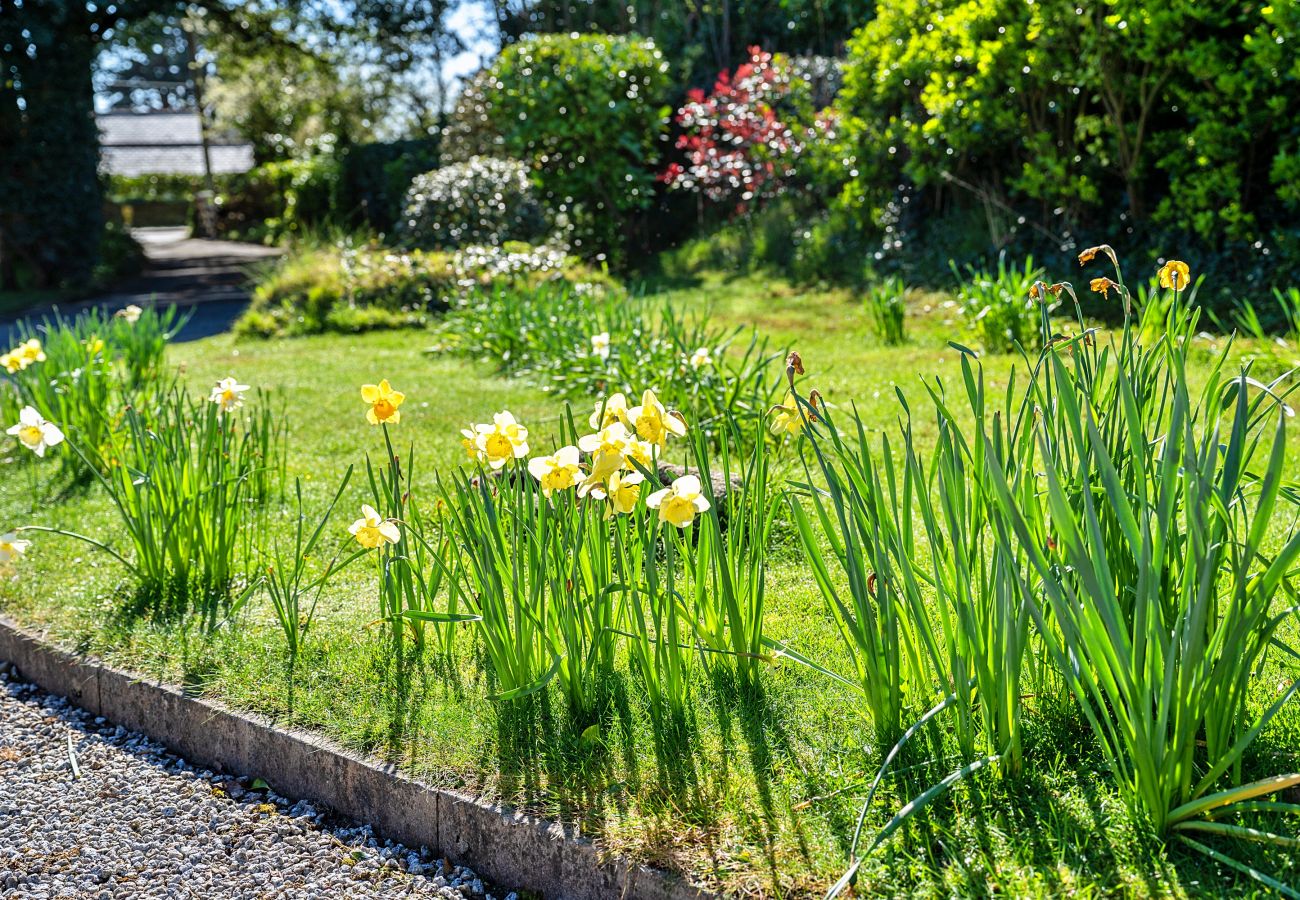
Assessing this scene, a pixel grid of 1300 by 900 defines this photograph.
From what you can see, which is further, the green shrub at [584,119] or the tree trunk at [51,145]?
the tree trunk at [51,145]

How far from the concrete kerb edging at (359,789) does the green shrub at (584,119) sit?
32.9ft

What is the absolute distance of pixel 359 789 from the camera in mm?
2434

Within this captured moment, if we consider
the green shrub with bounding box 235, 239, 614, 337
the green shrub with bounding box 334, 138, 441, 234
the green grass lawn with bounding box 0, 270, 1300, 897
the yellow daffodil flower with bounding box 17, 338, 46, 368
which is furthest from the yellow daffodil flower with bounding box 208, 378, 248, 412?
the green shrub with bounding box 334, 138, 441, 234

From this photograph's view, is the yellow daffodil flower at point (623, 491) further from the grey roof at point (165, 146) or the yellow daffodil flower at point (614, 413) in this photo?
the grey roof at point (165, 146)

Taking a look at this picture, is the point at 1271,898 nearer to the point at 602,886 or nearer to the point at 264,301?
the point at 602,886

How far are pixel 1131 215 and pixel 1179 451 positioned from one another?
24.5 feet

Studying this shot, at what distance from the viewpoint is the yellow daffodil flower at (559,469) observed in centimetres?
224

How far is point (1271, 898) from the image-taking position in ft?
5.55

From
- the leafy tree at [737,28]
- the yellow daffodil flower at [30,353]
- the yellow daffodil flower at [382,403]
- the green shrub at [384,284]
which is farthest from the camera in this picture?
the leafy tree at [737,28]

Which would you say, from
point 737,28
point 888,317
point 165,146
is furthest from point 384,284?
point 165,146

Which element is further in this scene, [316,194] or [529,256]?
[316,194]

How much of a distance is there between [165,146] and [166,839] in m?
40.1

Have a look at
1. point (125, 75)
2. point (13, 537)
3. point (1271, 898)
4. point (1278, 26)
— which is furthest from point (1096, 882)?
point (125, 75)

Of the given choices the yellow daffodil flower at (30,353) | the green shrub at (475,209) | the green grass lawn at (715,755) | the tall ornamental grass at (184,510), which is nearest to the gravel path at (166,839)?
the green grass lawn at (715,755)
